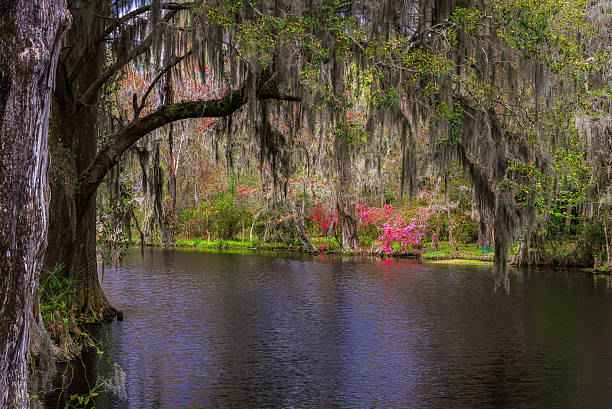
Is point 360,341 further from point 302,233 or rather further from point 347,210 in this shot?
point 302,233

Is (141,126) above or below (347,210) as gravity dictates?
above

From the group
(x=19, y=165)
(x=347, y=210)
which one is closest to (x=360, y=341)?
(x=19, y=165)

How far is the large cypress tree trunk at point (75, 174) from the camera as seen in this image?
1153cm

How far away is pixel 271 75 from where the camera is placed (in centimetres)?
1180

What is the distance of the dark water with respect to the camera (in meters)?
9.98

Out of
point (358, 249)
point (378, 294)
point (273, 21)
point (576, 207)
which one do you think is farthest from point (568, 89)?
point (358, 249)

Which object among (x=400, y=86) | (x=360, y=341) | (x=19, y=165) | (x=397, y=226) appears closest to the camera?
(x=19, y=165)

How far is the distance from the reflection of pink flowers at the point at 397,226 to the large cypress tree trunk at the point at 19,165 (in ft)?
83.2

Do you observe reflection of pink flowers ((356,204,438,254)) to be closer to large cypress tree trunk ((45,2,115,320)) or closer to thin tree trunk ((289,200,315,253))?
thin tree trunk ((289,200,315,253))

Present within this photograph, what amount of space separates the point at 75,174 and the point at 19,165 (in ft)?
23.7

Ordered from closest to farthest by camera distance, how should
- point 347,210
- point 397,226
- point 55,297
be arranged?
1. point 55,297
2. point 397,226
3. point 347,210

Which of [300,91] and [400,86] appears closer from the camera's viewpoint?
[400,86]

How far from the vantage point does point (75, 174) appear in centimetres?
1155

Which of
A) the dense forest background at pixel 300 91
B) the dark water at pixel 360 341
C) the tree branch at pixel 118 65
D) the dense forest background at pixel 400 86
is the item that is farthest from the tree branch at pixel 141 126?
the dark water at pixel 360 341
